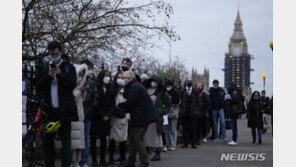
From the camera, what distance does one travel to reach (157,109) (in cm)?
1008

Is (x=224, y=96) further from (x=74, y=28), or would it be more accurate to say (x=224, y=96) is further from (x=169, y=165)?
(x=169, y=165)

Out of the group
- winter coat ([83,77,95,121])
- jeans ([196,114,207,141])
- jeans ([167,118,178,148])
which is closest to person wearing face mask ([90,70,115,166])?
winter coat ([83,77,95,121])

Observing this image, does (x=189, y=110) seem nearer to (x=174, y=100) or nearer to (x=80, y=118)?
(x=174, y=100)

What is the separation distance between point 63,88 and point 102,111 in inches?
86.2

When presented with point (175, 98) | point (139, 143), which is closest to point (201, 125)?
point (175, 98)

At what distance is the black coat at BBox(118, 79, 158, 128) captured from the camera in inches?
307

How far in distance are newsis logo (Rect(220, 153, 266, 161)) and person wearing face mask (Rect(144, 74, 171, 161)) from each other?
163 centimetres

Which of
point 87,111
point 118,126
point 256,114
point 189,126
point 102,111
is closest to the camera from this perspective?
point 87,111

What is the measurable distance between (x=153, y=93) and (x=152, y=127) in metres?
0.94

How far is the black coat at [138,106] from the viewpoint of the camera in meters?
7.79

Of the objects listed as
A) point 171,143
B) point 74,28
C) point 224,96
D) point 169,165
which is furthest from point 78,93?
point 224,96

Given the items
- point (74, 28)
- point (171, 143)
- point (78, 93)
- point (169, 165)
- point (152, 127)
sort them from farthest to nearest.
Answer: point (74, 28) → point (171, 143) → point (152, 127) → point (169, 165) → point (78, 93)

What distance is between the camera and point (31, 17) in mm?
14227

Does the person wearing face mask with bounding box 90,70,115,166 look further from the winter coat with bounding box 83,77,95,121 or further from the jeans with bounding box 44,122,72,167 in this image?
the jeans with bounding box 44,122,72,167
